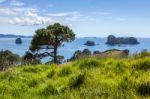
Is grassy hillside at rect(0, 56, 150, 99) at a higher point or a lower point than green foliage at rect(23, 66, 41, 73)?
higher

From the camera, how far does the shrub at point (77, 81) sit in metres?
11.3

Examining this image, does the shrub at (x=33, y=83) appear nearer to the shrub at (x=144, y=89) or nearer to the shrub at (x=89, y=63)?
the shrub at (x=89, y=63)

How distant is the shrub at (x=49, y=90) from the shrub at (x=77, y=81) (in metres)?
0.66

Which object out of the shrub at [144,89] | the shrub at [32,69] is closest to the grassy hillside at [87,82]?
the shrub at [144,89]

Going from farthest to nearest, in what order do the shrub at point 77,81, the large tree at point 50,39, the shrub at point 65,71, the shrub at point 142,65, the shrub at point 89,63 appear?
the large tree at point 50,39 < the shrub at point 89,63 < the shrub at point 65,71 < the shrub at point 142,65 < the shrub at point 77,81

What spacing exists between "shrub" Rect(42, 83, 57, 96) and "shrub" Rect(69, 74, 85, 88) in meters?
0.66

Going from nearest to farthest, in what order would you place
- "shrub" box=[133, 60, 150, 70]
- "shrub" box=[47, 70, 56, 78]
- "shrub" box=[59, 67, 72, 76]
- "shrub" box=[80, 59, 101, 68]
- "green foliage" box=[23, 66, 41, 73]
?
"shrub" box=[133, 60, 150, 70], "shrub" box=[59, 67, 72, 76], "shrub" box=[47, 70, 56, 78], "shrub" box=[80, 59, 101, 68], "green foliage" box=[23, 66, 41, 73]

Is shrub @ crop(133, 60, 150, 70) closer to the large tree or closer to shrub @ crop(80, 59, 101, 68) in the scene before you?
shrub @ crop(80, 59, 101, 68)

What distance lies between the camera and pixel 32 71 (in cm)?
1538

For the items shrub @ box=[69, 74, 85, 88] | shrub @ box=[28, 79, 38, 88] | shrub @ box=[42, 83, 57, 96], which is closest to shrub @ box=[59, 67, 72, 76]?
shrub @ box=[28, 79, 38, 88]

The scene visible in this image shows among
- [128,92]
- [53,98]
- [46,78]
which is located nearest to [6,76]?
[46,78]

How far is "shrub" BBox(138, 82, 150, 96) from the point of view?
9.77 meters

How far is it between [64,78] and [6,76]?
2113mm

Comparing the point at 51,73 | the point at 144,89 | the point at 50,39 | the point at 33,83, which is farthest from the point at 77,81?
the point at 50,39
